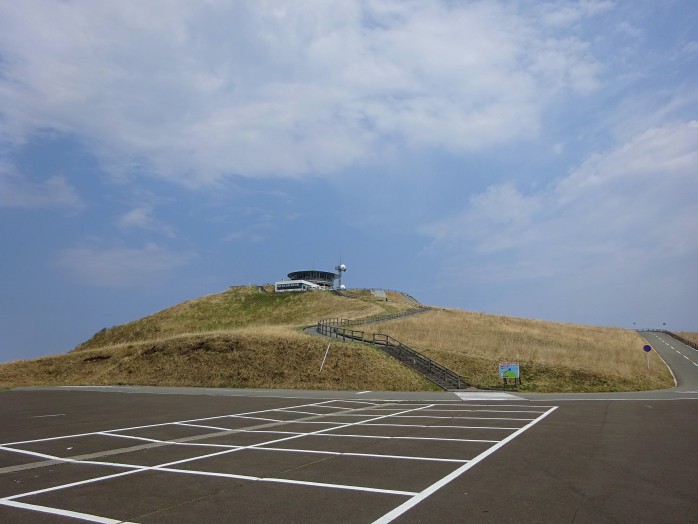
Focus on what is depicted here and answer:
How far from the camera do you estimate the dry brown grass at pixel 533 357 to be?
2777 cm

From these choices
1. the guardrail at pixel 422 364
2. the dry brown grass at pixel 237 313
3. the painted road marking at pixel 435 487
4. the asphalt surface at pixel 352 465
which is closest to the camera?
the painted road marking at pixel 435 487

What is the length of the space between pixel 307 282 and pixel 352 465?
83556mm

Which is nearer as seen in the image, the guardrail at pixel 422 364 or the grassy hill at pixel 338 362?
the guardrail at pixel 422 364

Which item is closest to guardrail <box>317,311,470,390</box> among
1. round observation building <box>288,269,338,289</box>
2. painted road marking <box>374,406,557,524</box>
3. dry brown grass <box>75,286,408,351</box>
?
painted road marking <box>374,406,557,524</box>

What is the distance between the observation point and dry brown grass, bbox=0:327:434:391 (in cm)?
2833

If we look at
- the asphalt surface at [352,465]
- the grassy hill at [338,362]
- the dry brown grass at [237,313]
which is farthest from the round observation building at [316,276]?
the asphalt surface at [352,465]

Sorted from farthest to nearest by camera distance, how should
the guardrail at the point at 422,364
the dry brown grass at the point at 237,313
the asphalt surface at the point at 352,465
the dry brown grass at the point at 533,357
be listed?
1. the dry brown grass at the point at 237,313
2. the dry brown grass at the point at 533,357
3. the guardrail at the point at 422,364
4. the asphalt surface at the point at 352,465

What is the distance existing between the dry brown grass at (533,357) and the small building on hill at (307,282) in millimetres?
42903

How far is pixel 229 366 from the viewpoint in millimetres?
32031

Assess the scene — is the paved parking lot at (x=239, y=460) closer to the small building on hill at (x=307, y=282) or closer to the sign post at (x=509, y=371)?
the sign post at (x=509, y=371)

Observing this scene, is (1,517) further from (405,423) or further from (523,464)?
(405,423)

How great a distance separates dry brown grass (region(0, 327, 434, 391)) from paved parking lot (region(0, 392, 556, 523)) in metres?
9.81

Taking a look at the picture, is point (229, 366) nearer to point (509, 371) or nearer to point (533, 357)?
point (509, 371)

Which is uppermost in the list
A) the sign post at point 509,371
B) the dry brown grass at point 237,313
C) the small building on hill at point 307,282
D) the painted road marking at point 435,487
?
the small building on hill at point 307,282
